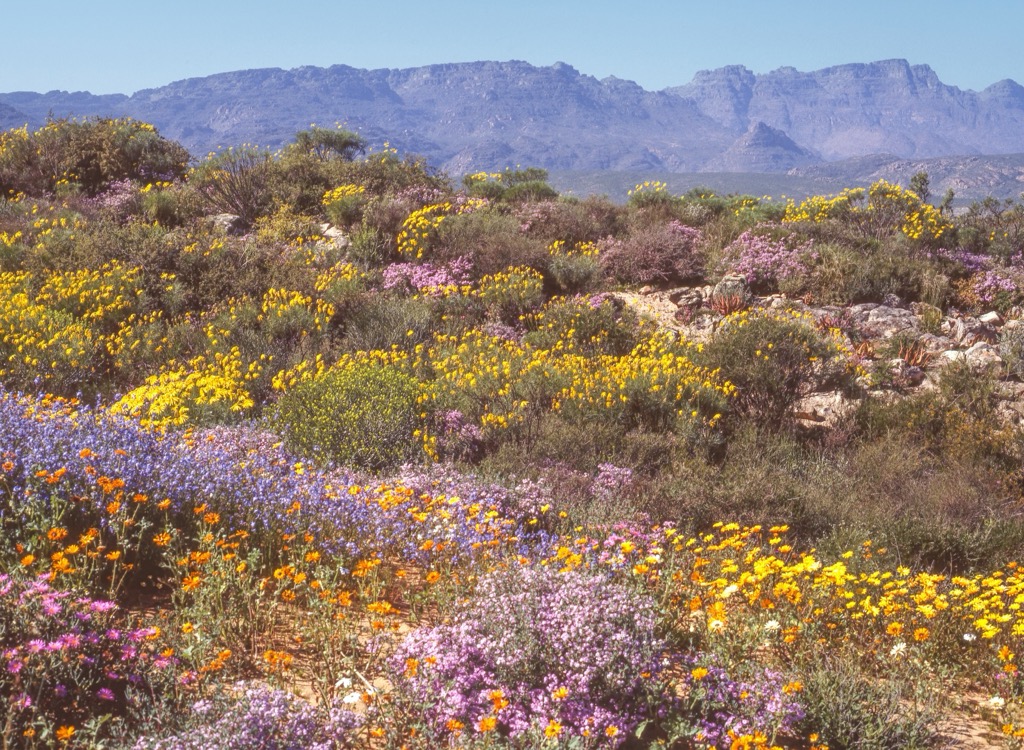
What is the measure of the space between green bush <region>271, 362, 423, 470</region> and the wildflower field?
0.05 m

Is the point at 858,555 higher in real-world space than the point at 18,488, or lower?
lower

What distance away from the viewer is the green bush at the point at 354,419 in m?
6.70

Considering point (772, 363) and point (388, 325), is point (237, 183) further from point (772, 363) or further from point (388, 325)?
point (772, 363)

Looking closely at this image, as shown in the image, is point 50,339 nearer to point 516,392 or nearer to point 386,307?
point 386,307

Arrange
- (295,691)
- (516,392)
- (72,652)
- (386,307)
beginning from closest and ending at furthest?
(72,652), (295,691), (516,392), (386,307)

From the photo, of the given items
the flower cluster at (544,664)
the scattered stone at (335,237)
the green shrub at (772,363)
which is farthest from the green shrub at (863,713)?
the scattered stone at (335,237)

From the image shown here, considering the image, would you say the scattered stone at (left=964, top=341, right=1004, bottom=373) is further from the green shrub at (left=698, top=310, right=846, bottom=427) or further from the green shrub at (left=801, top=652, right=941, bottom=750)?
the green shrub at (left=801, top=652, right=941, bottom=750)

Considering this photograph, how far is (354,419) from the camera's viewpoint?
6871mm

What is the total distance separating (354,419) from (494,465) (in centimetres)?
145

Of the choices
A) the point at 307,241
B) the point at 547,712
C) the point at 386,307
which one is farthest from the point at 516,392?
the point at 307,241

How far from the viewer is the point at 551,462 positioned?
6.87 metres

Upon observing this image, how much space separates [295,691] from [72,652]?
90 cm

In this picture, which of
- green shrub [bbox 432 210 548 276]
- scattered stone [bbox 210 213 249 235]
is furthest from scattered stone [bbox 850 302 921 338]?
scattered stone [bbox 210 213 249 235]

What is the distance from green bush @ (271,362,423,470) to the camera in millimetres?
6703
